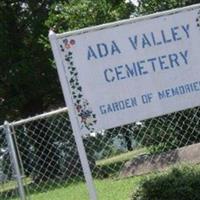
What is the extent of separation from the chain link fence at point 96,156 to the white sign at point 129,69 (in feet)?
11.0

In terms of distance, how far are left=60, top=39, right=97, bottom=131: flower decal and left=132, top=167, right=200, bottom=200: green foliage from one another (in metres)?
1.30

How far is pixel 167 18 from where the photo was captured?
638 cm

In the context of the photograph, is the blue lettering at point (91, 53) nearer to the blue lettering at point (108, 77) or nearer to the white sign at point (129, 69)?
the white sign at point (129, 69)

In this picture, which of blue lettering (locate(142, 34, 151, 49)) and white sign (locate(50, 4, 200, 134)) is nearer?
white sign (locate(50, 4, 200, 134))

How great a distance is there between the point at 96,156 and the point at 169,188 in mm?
4700

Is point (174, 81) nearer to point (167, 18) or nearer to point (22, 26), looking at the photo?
point (167, 18)

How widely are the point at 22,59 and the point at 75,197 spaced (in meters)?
17.1

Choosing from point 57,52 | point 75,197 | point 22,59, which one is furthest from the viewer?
point 22,59

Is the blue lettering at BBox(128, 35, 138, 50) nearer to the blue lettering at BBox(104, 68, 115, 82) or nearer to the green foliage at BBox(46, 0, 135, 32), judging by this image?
the blue lettering at BBox(104, 68, 115, 82)

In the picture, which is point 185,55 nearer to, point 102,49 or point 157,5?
point 102,49

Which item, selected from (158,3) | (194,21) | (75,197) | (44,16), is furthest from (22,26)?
(194,21)

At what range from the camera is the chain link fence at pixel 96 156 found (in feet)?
33.9

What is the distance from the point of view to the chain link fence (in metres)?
10.3

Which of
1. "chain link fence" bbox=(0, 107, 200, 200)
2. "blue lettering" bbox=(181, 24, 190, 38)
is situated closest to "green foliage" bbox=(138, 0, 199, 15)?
"chain link fence" bbox=(0, 107, 200, 200)
